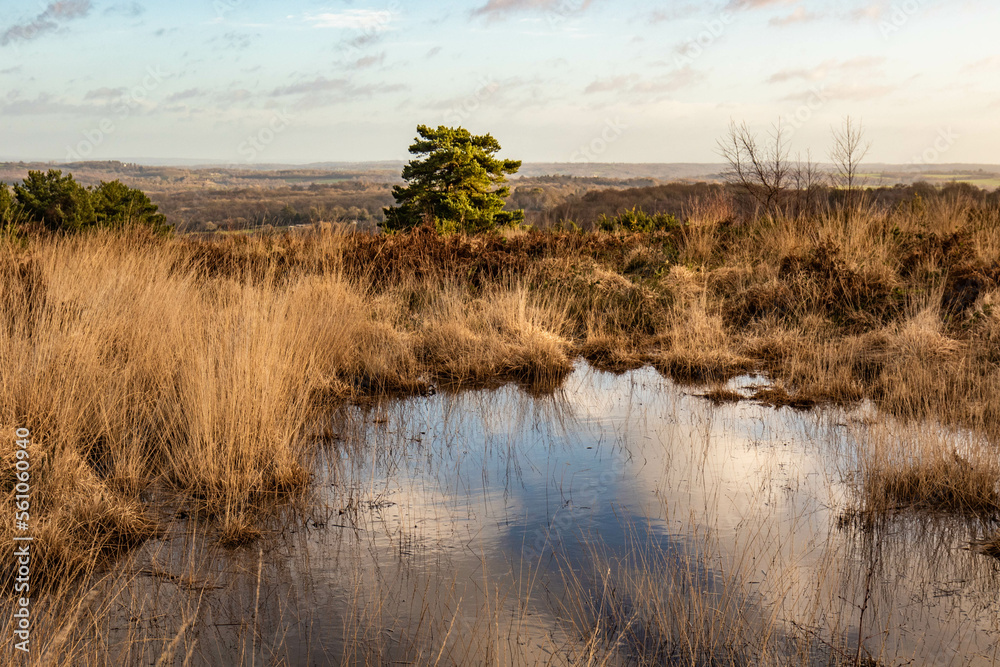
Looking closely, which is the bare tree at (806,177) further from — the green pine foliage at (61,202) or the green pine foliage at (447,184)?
the green pine foliage at (61,202)

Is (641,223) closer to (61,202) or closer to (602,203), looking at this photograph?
(61,202)

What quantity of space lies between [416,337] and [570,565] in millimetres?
4830

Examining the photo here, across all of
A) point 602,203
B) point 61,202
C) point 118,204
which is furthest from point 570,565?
point 602,203

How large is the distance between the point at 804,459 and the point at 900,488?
732mm

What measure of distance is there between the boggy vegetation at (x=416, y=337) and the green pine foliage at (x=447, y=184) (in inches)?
416

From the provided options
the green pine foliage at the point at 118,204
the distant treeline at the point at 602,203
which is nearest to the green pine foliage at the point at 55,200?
the green pine foliage at the point at 118,204

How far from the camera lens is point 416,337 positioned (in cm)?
810

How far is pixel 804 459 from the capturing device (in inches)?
197

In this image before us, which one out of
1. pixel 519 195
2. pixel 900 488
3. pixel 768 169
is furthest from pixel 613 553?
pixel 519 195

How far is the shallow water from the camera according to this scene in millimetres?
2984

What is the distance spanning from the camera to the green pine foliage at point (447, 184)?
22.8 m

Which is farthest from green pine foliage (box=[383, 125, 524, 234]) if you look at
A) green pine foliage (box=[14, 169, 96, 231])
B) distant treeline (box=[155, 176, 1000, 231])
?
green pine foliage (box=[14, 169, 96, 231])

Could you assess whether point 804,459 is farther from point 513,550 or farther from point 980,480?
point 513,550

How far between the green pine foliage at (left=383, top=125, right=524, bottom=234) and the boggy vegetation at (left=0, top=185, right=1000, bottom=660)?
10.6 metres
